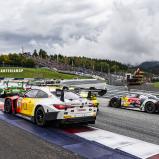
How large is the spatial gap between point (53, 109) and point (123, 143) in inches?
102

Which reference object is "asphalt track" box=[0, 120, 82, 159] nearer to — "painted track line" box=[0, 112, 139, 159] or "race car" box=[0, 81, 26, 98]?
"painted track line" box=[0, 112, 139, 159]

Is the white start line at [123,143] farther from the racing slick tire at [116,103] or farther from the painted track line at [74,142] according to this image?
the racing slick tire at [116,103]

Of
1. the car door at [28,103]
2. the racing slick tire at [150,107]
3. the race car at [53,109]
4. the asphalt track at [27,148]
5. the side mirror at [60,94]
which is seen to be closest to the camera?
the asphalt track at [27,148]

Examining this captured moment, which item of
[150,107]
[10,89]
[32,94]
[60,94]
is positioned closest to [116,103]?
[150,107]

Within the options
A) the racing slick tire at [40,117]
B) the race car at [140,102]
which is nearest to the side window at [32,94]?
the racing slick tire at [40,117]

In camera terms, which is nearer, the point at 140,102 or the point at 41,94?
the point at 41,94

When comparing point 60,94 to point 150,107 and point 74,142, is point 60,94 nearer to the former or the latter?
point 74,142

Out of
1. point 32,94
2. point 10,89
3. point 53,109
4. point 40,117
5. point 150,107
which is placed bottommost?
point 150,107

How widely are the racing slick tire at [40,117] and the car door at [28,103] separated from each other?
38 cm

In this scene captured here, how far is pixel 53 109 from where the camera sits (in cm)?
968

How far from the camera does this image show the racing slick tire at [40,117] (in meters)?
9.93

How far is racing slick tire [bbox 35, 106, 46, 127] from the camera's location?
32.6 ft

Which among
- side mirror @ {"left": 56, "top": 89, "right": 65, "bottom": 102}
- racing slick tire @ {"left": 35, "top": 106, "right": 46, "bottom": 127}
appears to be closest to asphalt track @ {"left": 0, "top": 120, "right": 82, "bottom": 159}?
racing slick tire @ {"left": 35, "top": 106, "right": 46, "bottom": 127}

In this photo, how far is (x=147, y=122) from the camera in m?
12.1
